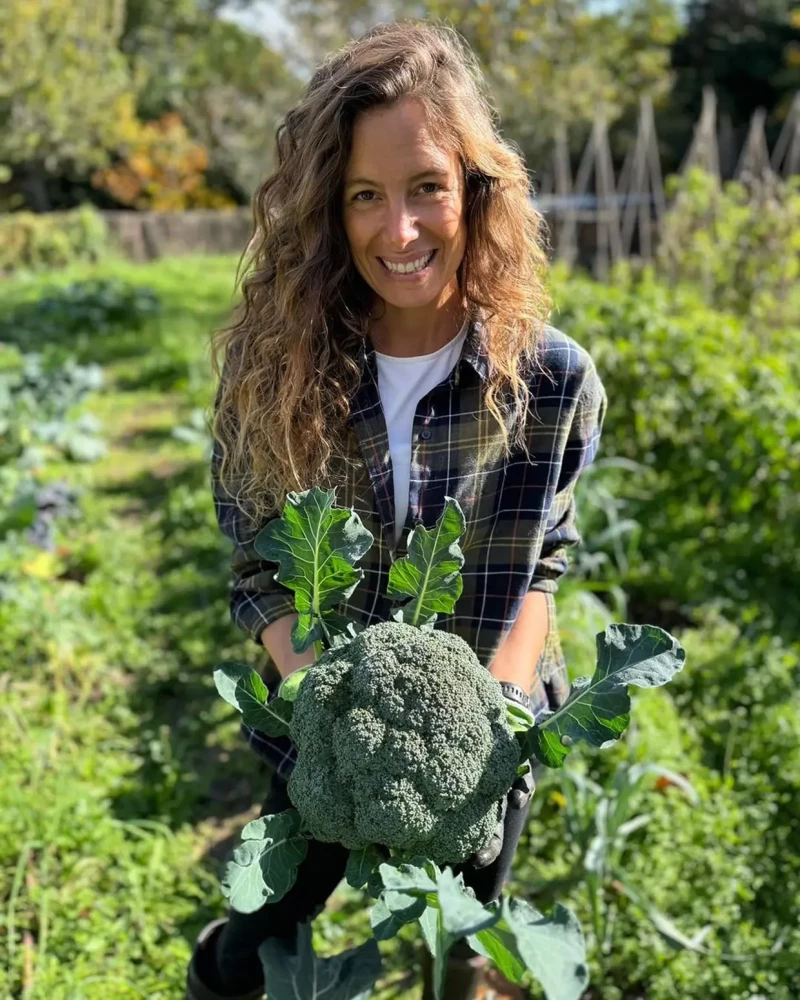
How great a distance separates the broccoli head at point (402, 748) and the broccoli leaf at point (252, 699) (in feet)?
0.38

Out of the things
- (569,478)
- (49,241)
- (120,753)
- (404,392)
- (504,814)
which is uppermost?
(404,392)

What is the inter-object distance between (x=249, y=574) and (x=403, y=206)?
0.80 m

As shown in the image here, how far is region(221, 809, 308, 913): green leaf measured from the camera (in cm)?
124

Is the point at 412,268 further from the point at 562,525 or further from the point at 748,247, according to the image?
the point at 748,247

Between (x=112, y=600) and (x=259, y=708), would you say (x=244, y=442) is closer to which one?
(x=259, y=708)

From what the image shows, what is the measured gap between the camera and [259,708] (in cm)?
142

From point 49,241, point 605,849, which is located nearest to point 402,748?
point 605,849

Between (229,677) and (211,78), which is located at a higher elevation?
(211,78)

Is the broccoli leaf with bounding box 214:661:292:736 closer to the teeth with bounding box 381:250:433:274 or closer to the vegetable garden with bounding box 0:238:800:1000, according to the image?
the vegetable garden with bounding box 0:238:800:1000

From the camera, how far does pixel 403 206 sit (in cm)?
145

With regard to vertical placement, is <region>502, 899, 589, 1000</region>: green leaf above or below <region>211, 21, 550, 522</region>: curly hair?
below

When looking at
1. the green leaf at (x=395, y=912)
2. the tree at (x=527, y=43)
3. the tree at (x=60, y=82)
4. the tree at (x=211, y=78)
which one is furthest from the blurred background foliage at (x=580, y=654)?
the tree at (x=211, y=78)

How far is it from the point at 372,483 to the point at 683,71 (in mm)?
25170

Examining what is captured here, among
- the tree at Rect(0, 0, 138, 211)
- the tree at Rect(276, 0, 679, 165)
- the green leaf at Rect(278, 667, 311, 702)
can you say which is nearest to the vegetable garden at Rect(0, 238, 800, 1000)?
the green leaf at Rect(278, 667, 311, 702)
